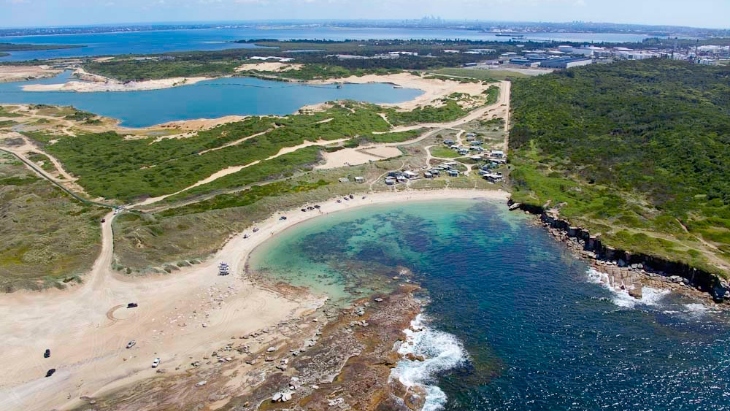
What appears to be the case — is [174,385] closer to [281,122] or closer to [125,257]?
[125,257]

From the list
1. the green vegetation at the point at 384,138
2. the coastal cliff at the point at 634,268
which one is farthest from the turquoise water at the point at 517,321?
the green vegetation at the point at 384,138

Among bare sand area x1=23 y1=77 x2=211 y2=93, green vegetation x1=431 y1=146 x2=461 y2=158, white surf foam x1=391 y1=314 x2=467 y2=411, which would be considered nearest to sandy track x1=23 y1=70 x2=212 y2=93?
bare sand area x1=23 y1=77 x2=211 y2=93

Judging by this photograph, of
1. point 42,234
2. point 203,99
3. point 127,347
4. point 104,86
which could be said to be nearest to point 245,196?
point 42,234

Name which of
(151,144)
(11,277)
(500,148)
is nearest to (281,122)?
(151,144)

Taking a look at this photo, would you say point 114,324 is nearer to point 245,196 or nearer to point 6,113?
point 245,196

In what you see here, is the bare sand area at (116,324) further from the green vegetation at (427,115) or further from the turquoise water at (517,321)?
the green vegetation at (427,115)

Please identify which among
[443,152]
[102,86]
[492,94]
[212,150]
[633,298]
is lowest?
[633,298]

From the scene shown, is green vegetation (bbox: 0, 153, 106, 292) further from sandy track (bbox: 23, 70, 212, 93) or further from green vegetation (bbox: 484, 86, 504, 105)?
sandy track (bbox: 23, 70, 212, 93)
